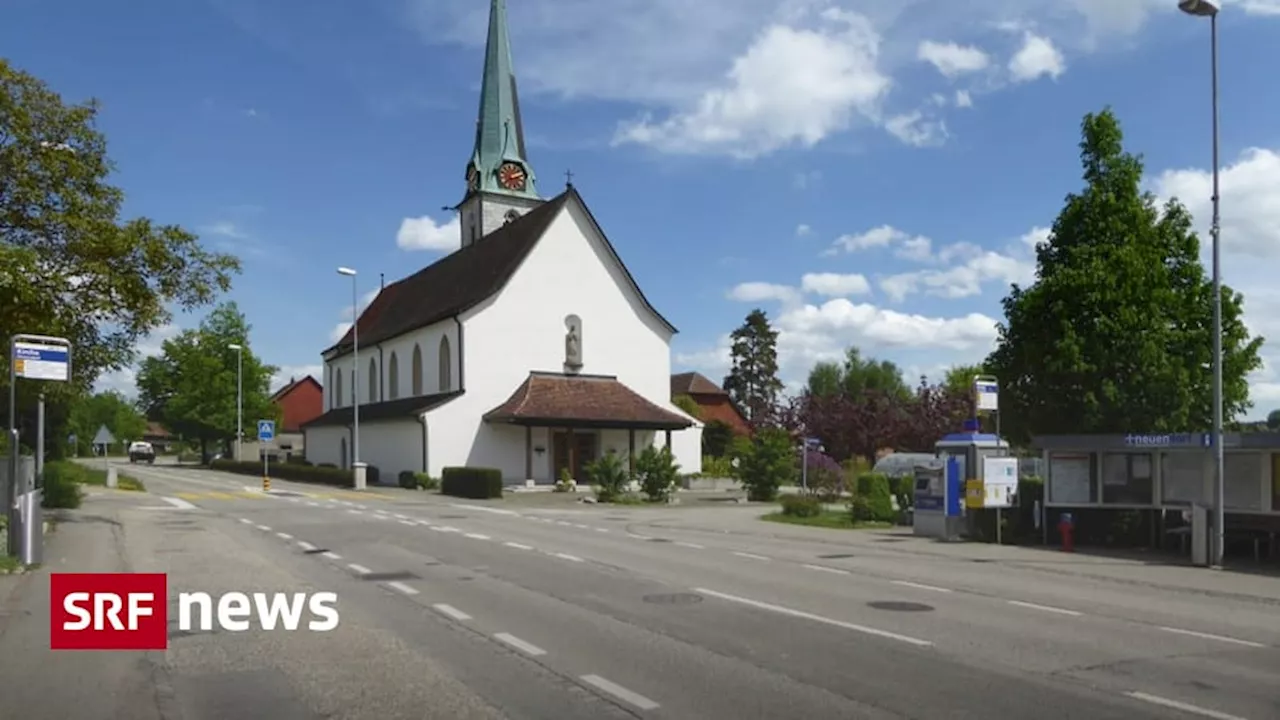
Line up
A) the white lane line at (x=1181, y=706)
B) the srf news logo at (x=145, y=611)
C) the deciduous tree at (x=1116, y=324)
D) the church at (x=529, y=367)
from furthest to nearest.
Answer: the church at (x=529, y=367), the deciduous tree at (x=1116, y=324), the srf news logo at (x=145, y=611), the white lane line at (x=1181, y=706)

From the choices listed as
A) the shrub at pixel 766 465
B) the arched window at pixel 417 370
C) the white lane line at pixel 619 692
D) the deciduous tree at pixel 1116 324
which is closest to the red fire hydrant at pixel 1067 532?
the deciduous tree at pixel 1116 324

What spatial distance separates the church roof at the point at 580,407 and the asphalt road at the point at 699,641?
28.6 metres

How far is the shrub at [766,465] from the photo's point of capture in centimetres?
3822

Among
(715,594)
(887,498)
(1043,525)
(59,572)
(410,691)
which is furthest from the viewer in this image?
(887,498)

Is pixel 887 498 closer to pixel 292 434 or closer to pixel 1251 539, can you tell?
pixel 1251 539

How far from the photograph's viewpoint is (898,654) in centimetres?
953

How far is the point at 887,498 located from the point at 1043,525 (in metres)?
6.10

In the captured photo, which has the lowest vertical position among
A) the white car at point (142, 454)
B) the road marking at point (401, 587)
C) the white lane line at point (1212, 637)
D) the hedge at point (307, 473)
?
the white car at point (142, 454)

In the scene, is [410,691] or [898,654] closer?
[410,691]

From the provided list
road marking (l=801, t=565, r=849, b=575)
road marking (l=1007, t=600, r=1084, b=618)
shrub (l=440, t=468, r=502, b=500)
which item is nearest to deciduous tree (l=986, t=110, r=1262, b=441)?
road marking (l=801, t=565, r=849, b=575)

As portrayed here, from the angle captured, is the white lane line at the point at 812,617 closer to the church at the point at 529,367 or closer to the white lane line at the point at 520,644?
the white lane line at the point at 520,644

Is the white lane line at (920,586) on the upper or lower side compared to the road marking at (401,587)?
lower

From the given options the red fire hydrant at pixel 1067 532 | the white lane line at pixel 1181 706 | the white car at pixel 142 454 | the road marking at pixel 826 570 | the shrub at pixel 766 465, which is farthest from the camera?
the white car at pixel 142 454

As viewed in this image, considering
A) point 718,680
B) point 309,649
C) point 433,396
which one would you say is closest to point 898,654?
point 718,680
